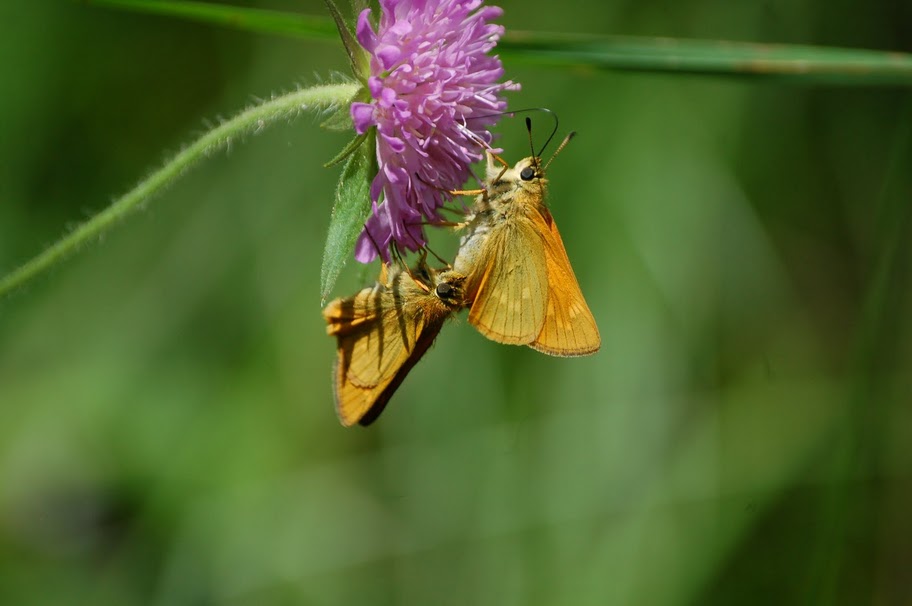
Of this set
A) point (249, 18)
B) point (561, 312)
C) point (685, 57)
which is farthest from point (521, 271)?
point (249, 18)

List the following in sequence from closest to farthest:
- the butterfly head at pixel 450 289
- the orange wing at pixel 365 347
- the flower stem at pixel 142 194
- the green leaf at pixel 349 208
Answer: the flower stem at pixel 142 194 < the green leaf at pixel 349 208 < the orange wing at pixel 365 347 < the butterfly head at pixel 450 289

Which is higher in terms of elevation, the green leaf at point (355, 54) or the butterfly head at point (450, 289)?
the green leaf at point (355, 54)

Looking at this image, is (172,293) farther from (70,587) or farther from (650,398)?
(650,398)

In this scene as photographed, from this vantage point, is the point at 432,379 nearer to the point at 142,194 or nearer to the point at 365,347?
the point at 365,347

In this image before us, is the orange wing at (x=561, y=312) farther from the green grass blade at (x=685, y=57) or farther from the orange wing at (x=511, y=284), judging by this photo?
the green grass blade at (x=685, y=57)

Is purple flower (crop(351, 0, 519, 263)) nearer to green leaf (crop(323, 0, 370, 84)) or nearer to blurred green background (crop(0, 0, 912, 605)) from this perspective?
green leaf (crop(323, 0, 370, 84))

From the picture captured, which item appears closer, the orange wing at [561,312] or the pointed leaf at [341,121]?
the pointed leaf at [341,121]

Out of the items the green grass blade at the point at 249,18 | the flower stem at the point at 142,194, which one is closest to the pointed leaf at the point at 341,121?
the flower stem at the point at 142,194
